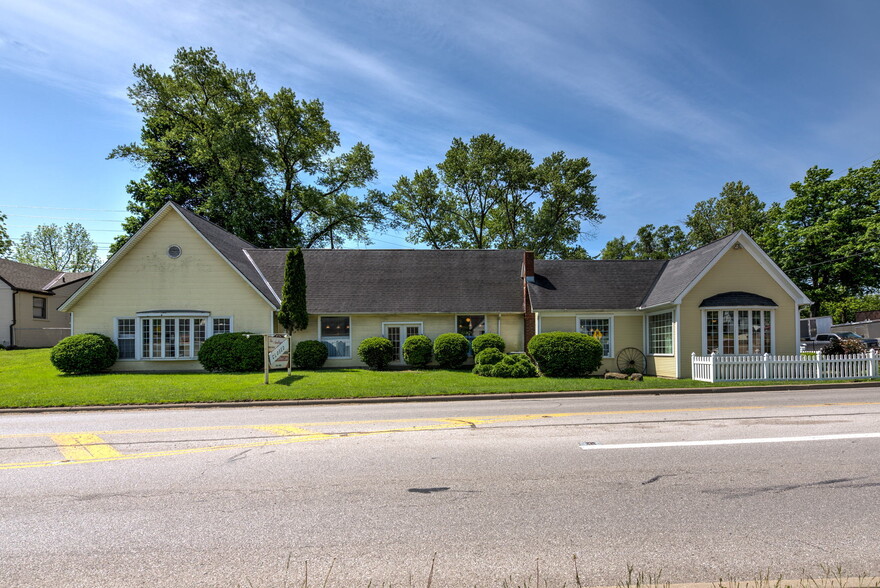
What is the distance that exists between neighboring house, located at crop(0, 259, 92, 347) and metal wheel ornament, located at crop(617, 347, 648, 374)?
3343 centimetres

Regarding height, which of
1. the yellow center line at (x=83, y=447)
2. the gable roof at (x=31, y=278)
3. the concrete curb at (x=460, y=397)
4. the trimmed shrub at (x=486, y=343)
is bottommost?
the concrete curb at (x=460, y=397)

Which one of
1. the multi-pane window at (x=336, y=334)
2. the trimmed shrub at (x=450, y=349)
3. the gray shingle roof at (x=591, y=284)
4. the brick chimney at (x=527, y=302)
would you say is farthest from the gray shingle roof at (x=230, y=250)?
the gray shingle roof at (x=591, y=284)

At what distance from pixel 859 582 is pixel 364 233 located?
45096 mm

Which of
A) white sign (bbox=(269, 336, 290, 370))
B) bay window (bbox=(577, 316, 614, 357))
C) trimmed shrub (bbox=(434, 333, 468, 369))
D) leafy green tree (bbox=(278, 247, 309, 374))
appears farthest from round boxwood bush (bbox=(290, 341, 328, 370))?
bay window (bbox=(577, 316, 614, 357))

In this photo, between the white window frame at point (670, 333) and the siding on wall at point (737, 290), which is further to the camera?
the white window frame at point (670, 333)

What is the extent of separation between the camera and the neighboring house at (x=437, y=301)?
20.7m

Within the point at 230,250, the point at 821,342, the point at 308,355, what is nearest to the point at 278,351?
the point at 308,355

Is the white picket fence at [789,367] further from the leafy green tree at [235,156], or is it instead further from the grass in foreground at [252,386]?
the leafy green tree at [235,156]

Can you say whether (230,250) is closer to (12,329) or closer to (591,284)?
(591,284)

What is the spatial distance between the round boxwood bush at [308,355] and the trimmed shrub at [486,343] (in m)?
6.66

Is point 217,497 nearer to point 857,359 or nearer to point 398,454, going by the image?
point 398,454

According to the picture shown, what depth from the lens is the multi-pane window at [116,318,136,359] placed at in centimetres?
2256

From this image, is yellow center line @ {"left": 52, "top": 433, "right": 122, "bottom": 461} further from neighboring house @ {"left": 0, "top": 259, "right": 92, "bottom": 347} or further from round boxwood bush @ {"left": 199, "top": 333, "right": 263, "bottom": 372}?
neighboring house @ {"left": 0, "top": 259, "right": 92, "bottom": 347}

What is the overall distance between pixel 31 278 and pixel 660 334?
41.4 metres
